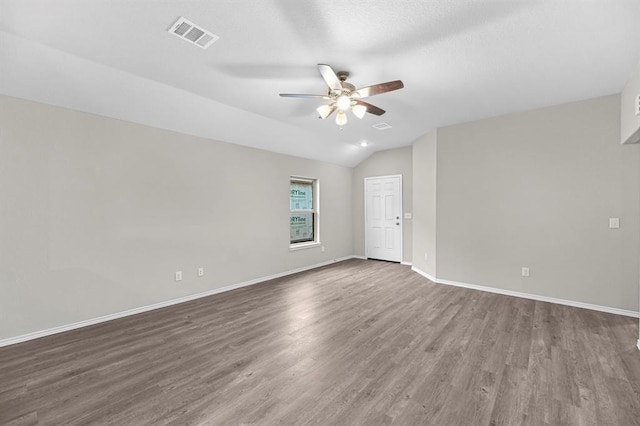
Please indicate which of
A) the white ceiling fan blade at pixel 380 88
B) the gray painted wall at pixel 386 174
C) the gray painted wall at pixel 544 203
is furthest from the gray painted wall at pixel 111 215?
the gray painted wall at pixel 544 203

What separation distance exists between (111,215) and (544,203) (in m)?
5.84

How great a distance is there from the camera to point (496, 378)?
217cm

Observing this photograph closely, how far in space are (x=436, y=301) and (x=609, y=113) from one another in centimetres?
330

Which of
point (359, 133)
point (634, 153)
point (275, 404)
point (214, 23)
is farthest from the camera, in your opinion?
point (359, 133)

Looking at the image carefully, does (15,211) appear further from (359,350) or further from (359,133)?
(359,133)

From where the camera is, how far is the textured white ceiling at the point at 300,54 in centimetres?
197

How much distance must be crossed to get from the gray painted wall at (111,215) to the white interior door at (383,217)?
9.74ft

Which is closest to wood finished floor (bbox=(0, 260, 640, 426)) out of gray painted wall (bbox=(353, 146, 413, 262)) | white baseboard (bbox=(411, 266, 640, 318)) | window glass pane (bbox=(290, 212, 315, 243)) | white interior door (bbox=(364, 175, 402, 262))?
white baseboard (bbox=(411, 266, 640, 318))

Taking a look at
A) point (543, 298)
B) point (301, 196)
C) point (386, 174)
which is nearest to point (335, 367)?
point (543, 298)

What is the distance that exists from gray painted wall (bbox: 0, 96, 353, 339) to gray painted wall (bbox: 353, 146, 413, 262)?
9.55 feet

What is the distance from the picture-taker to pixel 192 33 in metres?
2.21

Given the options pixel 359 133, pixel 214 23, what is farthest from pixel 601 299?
Answer: pixel 214 23

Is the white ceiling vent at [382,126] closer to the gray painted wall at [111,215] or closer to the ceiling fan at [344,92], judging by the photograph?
the ceiling fan at [344,92]

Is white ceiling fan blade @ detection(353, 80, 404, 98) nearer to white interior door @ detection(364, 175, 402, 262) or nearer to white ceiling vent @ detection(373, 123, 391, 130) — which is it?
white ceiling vent @ detection(373, 123, 391, 130)
